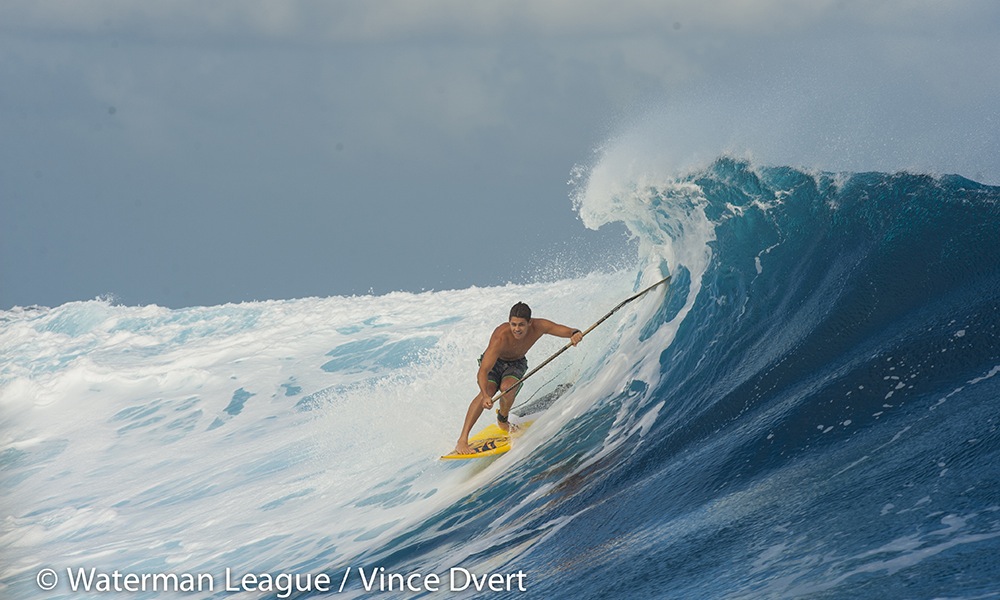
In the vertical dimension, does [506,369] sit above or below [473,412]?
A: above

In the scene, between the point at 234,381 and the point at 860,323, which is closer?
the point at 860,323

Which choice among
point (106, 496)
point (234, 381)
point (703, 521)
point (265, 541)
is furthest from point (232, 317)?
point (703, 521)

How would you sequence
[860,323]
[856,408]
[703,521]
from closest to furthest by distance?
1. [703,521]
2. [856,408]
3. [860,323]

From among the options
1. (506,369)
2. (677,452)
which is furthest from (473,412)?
(677,452)

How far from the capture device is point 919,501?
506cm

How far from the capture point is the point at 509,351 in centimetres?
887

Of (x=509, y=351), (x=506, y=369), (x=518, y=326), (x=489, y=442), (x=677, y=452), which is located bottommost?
(x=677, y=452)

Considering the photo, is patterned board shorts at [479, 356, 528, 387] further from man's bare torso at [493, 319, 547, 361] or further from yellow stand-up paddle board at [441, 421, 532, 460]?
yellow stand-up paddle board at [441, 421, 532, 460]

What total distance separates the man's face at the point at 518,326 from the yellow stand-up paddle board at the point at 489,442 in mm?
1560

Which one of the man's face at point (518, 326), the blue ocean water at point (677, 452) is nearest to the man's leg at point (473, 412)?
the blue ocean water at point (677, 452)

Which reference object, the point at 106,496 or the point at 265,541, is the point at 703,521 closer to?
the point at 265,541

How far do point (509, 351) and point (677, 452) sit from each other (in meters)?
1.88

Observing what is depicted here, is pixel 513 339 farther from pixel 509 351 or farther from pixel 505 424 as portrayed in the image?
pixel 505 424

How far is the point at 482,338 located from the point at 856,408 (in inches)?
335
